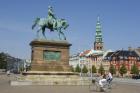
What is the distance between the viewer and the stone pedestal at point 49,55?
40.7 meters

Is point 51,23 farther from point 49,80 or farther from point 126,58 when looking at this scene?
point 126,58

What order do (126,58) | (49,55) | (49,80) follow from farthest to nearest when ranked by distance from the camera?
1. (126,58)
2. (49,55)
3. (49,80)

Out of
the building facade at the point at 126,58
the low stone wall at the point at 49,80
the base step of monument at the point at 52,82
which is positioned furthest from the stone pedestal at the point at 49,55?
the building facade at the point at 126,58

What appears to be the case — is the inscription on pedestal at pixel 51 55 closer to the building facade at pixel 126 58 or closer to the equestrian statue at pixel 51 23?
the equestrian statue at pixel 51 23

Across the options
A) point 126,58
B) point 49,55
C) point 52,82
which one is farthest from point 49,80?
point 126,58

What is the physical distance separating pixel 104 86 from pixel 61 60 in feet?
38.6

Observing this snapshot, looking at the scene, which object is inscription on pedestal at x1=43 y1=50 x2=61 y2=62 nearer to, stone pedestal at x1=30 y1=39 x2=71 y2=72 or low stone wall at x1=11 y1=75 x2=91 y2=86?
stone pedestal at x1=30 y1=39 x2=71 y2=72

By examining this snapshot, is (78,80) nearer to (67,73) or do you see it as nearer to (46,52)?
(67,73)

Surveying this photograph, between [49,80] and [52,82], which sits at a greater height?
[49,80]

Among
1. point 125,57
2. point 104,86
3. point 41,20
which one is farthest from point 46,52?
point 125,57

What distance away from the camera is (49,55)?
135ft

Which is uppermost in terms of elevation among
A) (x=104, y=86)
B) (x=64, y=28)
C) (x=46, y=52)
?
(x=64, y=28)

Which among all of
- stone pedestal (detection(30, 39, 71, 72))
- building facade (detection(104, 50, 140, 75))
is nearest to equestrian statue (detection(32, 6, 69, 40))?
stone pedestal (detection(30, 39, 71, 72))

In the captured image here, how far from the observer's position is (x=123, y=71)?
152 meters
